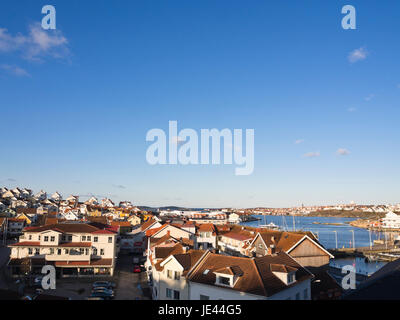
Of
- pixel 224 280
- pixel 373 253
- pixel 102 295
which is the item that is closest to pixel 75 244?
pixel 102 295

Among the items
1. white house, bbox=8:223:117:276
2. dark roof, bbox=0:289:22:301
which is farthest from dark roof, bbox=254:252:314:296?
white house, bbox=8:223:117:276

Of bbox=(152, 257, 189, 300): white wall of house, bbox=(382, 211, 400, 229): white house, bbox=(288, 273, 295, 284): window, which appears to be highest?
bbox=(288, 273, 295, 284): window

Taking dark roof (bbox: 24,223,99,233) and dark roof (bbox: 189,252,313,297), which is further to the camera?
dark roof (bbox: 24,223,99,233)

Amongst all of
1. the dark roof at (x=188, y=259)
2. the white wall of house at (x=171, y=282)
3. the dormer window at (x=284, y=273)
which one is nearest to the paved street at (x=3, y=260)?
the white wall of house at (x=171, y=282)

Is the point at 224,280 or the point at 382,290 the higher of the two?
the point at 382,290

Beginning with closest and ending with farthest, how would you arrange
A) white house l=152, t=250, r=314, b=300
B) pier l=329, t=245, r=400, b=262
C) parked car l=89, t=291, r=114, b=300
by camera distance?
white house l=152, t=250, r=314, b=300 → parked car l=89, t=291, r=114, b=300 → pier l=329, t=245, r=400, b=262

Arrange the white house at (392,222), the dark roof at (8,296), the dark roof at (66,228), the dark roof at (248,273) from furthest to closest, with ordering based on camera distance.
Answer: the white house at (392,222)
the dark roof at (66,228)
the dark roof at (248,273)
the dark roof at (8,296)

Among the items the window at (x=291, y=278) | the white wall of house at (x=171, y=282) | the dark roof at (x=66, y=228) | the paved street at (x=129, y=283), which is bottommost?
the paved street at (x=129, y=283)

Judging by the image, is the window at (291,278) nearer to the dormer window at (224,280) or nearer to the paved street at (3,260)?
the dormer window at (224,280)

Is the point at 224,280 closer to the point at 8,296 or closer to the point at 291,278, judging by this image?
the point at 291,278

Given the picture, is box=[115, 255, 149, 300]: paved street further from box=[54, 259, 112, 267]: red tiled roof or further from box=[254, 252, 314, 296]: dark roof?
box=[254, 252, 314, 296]: dark roof

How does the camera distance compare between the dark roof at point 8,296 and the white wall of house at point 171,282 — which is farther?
the white wall of house at point 171,282
